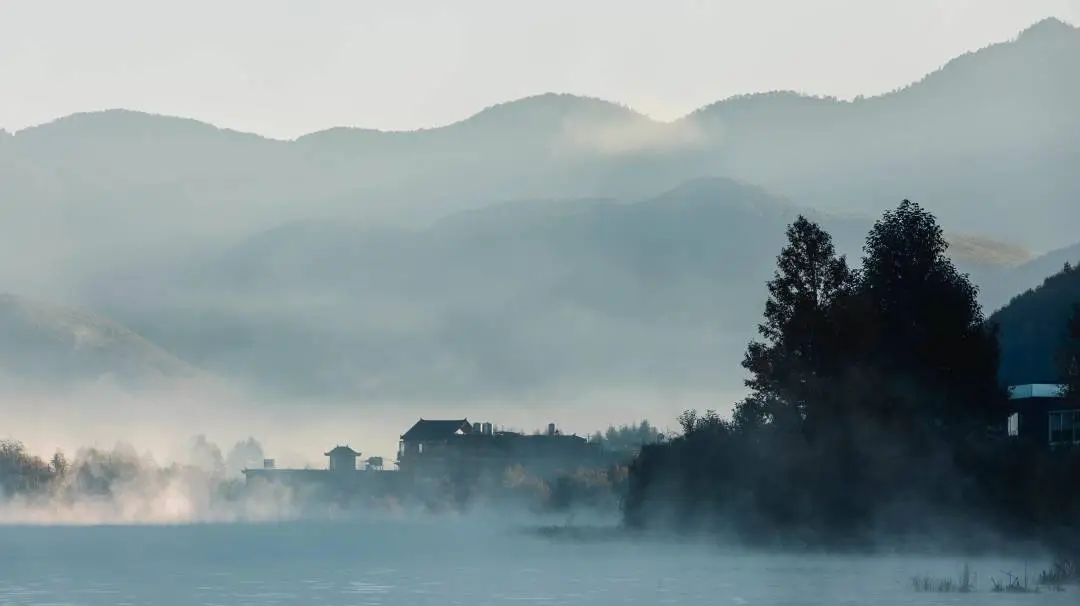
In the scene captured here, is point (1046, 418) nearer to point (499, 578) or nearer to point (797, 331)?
point (797, 331)

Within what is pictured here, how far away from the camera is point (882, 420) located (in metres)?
136

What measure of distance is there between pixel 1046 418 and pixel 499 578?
184ft

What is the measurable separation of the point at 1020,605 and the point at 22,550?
423 ft

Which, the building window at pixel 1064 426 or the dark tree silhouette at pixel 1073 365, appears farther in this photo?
the building window at pixel 1064 426

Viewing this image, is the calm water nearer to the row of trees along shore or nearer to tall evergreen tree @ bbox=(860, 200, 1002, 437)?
the row of trees along shore

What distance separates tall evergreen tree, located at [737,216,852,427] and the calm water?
38.8ft

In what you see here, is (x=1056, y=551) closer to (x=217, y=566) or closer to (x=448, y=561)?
(x=448, y=561)

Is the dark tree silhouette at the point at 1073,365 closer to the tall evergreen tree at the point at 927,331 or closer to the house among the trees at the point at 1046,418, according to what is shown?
the tall evergreen tree at the point at 927,331

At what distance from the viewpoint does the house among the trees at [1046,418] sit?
497 ft

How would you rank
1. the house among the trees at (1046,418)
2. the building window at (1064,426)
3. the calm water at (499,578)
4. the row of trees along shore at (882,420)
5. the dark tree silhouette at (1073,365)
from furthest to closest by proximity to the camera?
1. the house among the trees at (1046,418)
2. the building window at (1064,426)
3. the row of trees along shore at (882,420)
4. the dark tree silhouette at (1073,365)
5. the calm water at (499,578)

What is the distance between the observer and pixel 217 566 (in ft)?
479

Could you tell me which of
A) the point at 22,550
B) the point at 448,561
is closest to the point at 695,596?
the point at 448,561

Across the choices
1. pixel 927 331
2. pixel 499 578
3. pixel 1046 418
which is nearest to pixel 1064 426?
pixel 1046 418

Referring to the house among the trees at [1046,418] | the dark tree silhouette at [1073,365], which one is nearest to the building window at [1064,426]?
the house among the trees at [1046,418]
